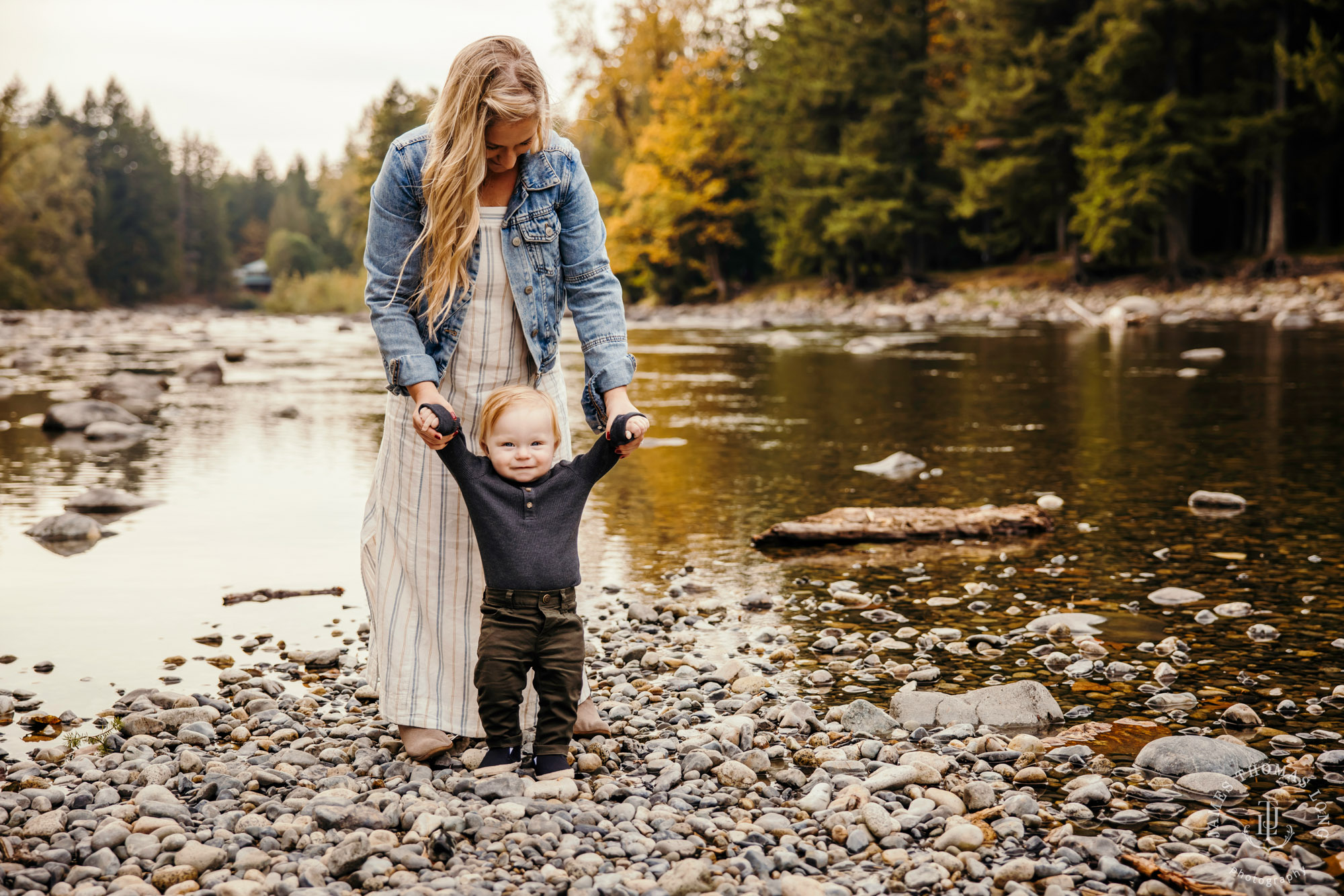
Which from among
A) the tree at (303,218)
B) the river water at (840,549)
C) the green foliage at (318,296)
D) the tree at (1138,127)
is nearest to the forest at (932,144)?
the tree at (1138,127)

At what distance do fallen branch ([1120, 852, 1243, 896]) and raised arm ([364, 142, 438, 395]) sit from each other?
2.26 metres

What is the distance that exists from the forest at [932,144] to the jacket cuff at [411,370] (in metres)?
29.3

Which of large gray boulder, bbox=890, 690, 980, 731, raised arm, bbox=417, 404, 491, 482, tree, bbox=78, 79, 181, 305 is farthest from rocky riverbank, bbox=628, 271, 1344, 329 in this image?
tree, bbox=78, 79, 181, 305

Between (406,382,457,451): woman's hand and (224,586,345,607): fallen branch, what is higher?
(406,382,457,451): woman's hand

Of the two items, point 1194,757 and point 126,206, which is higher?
point 126,206

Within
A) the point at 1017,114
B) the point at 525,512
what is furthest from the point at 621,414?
the point at 1017,114

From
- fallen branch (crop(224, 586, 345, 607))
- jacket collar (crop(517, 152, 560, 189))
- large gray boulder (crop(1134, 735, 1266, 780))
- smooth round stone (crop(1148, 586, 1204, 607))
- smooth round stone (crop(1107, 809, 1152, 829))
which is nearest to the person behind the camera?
smooth round stone (crop(1107, 809, 1152, 829))

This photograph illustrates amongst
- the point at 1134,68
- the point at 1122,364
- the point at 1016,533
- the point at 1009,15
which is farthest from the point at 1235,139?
the point at 1016,533

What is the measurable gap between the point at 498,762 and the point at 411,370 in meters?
1.19

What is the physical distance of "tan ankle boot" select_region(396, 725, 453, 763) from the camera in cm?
334

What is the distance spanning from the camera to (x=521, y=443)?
130 inches

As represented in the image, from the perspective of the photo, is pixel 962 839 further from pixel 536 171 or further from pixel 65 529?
pixel 65 529

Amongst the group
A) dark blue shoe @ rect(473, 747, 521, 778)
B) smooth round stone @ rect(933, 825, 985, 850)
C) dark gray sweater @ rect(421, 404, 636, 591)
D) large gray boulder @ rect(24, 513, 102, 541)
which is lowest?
dark blue shoe @ rect(473, 747, 521, 778)

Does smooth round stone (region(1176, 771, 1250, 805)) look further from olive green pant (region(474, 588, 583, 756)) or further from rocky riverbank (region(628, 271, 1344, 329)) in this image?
rocky riverbank (region(628, 271, 1344, 329))
